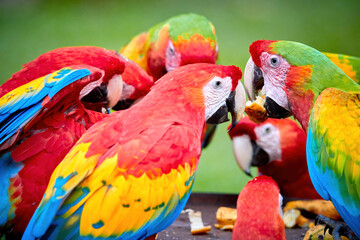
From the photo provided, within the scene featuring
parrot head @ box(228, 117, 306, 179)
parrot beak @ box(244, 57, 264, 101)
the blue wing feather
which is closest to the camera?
the blue wing feather

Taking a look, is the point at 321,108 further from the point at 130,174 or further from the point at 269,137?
the point at 269,137

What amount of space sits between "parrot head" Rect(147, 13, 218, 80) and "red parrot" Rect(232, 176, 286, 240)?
109cm

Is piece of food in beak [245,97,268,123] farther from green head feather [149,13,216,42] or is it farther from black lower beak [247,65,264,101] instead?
green head feather [149,13,216,42]

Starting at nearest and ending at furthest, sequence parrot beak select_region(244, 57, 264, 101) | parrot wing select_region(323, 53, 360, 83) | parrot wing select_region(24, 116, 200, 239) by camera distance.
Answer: parrot wing select_region(24, 116, 200, 239) < parrot beak select_region(244, 57, 264, 101) < parrot wing select_region(323, 53, 360, 83)

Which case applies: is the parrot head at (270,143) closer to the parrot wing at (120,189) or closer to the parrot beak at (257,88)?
the parrot beak at (257,88)

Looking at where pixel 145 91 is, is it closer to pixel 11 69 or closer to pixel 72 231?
pixel 72 231

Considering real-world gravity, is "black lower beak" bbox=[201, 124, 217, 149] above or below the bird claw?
below

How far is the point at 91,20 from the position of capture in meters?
5.11

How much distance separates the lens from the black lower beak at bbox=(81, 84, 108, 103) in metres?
1.57

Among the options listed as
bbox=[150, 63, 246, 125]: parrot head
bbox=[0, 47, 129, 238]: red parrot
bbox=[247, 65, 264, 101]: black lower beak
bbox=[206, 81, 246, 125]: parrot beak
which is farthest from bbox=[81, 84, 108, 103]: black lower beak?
bbox=[247, 65, 264, 101]: black lower beak

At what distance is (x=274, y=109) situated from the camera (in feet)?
4.89

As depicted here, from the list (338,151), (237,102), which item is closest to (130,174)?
(237,102)

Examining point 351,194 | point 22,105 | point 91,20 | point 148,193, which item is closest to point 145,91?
point 22,105

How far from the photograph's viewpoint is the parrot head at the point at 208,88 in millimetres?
1299
